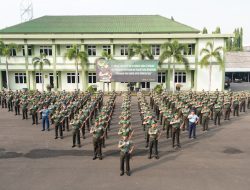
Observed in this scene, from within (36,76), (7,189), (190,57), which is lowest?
(7,189)

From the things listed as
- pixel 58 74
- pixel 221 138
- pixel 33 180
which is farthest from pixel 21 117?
pixel 58 74

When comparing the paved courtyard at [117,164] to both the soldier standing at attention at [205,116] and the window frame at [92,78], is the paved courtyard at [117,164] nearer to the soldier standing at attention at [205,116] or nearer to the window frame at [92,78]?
the soldier standing at attention at [205,116]

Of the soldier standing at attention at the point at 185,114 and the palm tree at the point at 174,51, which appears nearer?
the soldier standing at attention at the point at 185,114

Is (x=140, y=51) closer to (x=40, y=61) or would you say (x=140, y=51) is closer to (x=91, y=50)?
(x=91, y=50)

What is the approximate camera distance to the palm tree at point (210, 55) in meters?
34.1

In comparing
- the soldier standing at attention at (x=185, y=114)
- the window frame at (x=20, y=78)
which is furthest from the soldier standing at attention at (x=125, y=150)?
the window frame at (x=20, y=78)

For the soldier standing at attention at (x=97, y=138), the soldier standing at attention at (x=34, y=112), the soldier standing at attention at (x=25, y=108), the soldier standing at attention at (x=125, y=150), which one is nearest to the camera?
the soldier standing at attention at (x=125, y=150)

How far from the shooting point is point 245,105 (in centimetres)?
2567

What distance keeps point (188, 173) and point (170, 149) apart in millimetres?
2879

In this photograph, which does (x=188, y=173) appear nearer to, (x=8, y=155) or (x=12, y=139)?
(x=8, y=155)

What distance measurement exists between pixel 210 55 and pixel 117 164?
27.2 m

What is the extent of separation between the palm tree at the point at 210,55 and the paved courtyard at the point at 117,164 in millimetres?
20153

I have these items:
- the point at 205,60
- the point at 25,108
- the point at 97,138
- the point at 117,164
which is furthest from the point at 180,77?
the point at 117,164

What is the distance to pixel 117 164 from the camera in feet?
35.1
